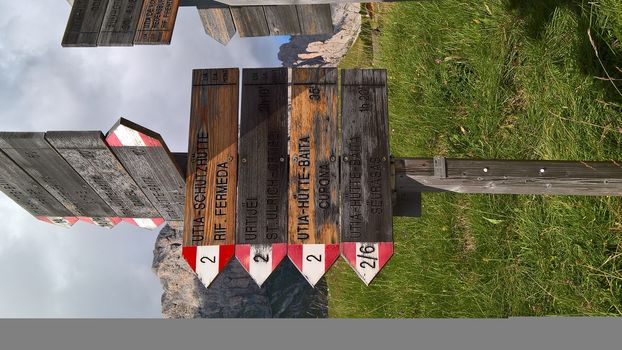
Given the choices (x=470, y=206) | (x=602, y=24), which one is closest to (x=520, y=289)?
(x=470, y=206)

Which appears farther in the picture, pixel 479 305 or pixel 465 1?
pixel 465 1

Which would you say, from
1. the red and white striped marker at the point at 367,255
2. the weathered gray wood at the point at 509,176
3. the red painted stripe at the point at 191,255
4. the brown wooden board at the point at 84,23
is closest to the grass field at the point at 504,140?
the weathered gray wood at the point at 509,176

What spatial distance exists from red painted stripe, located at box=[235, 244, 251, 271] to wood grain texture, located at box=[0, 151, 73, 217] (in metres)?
1.43

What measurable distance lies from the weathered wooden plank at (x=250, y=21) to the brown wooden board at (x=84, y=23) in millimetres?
1028

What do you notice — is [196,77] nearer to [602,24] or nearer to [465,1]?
[602,24]

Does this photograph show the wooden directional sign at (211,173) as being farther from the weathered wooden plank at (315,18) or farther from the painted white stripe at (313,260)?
the weathered wooden plank at (315,18)

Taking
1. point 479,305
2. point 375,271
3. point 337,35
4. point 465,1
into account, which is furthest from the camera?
point 337,35

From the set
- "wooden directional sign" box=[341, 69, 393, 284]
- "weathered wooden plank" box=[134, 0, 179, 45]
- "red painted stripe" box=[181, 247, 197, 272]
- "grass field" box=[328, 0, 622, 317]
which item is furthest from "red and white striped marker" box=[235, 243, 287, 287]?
"grass field" box=[328, 0, 622, 317]

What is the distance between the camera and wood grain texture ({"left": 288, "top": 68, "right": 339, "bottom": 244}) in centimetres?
263

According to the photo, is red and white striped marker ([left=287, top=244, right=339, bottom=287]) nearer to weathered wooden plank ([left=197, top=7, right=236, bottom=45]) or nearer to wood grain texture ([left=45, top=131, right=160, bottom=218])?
wood grain texture ([left=45, top=131, right=160, bottom=218])

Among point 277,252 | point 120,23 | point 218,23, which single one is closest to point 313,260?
point 277,252

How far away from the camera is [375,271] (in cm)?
257

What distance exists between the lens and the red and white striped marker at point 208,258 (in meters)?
2.62

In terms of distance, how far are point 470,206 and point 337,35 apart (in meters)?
5.07
